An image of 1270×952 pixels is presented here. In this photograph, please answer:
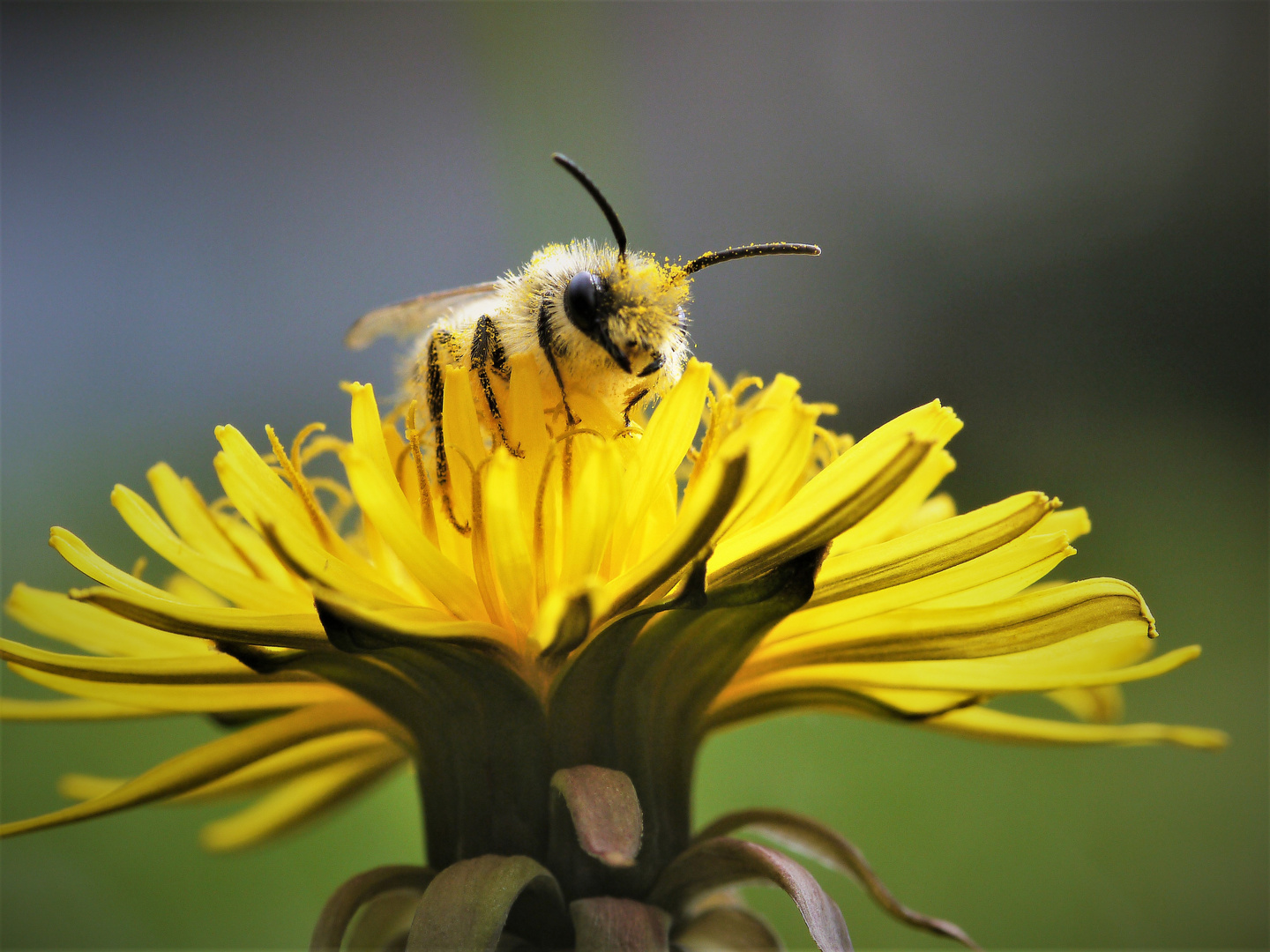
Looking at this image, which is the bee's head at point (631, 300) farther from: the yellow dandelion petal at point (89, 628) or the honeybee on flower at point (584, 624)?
the yellow dandelion petal at point (89, 628)

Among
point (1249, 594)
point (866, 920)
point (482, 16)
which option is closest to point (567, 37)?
point (482, 16)

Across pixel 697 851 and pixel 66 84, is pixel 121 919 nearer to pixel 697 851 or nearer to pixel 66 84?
pixel 697 851

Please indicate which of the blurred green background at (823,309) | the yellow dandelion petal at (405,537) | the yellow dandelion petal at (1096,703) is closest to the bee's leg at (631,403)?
the yellow dandelion petal at (405,537)

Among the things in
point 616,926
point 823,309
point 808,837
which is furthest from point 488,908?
point 823,309

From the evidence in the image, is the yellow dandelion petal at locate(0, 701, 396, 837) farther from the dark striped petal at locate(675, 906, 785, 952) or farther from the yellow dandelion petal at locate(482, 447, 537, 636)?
the dark striped petal at locate(675, 906, 785, 952)

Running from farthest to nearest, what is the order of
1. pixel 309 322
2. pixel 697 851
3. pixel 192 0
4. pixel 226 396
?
pixel 192 0 → pixel 309 322 → pixel 226 396 → pixel 697 851
